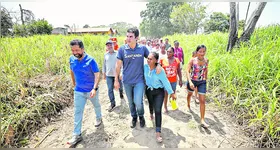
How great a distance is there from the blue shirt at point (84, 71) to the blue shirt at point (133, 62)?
46cm

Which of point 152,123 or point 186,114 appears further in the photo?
point 186,114

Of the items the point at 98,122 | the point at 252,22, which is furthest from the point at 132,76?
the point at 252,22

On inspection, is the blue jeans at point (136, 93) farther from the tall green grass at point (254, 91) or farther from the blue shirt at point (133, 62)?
the tall green grass at point (254, 91)

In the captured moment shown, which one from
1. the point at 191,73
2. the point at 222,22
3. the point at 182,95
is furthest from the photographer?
the point at 222,22

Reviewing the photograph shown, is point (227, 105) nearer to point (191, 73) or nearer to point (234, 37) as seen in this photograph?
point (191, 73)

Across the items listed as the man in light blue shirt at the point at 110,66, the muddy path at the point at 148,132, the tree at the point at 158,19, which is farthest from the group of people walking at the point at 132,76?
the tree at the point at 158,19

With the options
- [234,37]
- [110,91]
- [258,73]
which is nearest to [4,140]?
[110,91]

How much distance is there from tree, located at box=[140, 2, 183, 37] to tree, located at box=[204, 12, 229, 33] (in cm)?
876

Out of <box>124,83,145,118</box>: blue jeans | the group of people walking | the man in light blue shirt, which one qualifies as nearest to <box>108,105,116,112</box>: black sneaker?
the man in light blue shirt

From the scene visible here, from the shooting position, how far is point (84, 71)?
263cm

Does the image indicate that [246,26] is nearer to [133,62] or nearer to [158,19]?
[133,62]

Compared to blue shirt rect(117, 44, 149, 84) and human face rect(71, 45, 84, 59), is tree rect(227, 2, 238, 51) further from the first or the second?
human face rect(71, 45, 84, 59)

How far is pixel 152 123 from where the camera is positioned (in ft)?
10.6

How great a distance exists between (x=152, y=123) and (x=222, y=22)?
31.4 meters
